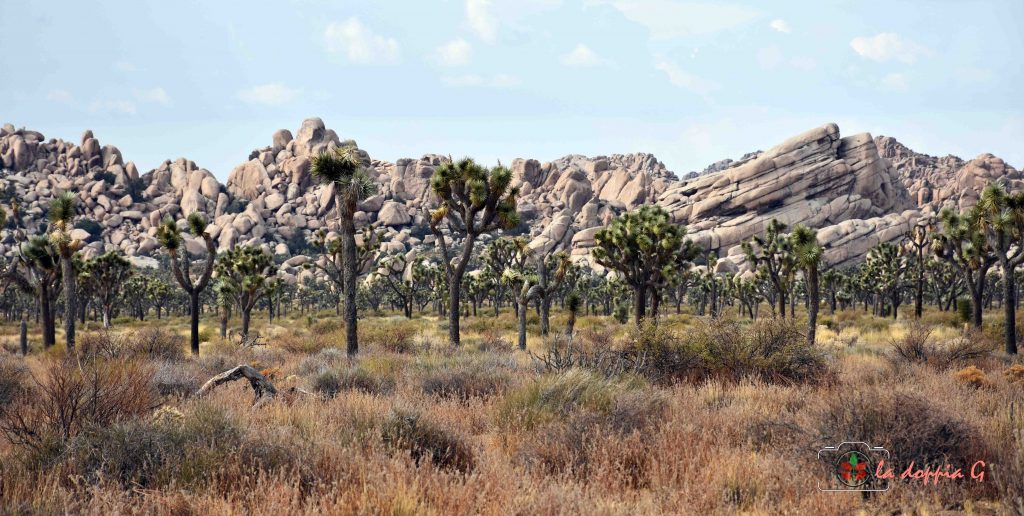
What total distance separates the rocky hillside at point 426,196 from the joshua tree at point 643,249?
8854cm

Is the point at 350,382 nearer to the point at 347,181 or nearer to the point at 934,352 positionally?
the point at 347,181

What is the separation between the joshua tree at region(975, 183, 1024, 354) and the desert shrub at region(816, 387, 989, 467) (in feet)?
63.1

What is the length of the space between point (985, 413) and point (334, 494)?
7871mm

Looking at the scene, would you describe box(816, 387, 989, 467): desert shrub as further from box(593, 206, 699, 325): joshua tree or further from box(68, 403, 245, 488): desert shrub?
box(593, 206, 699, 325): joshua tree

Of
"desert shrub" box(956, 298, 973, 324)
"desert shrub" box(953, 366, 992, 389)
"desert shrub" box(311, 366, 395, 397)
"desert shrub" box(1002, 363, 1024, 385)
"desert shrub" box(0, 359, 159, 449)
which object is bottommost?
"desert shrub" box(956, 298, 973, 324)

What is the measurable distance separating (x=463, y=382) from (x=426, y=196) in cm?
16907

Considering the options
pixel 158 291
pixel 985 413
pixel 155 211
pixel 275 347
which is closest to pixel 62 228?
pixel 275 347

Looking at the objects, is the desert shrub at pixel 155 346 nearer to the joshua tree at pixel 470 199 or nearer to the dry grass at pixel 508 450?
the dry grass at pixel 508 450

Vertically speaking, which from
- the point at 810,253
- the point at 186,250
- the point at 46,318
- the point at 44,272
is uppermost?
the point at 186,250

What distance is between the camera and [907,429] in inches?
206

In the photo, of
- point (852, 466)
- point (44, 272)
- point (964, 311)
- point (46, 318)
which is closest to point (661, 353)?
point (852, 466)

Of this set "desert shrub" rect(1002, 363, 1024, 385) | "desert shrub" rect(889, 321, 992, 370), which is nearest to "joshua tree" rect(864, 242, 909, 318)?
"desert shrub" rect(889, 321, 992, 370)

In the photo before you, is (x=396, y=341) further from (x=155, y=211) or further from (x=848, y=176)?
(x=155, y=211)

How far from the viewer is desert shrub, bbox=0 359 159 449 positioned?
5.50 meters
